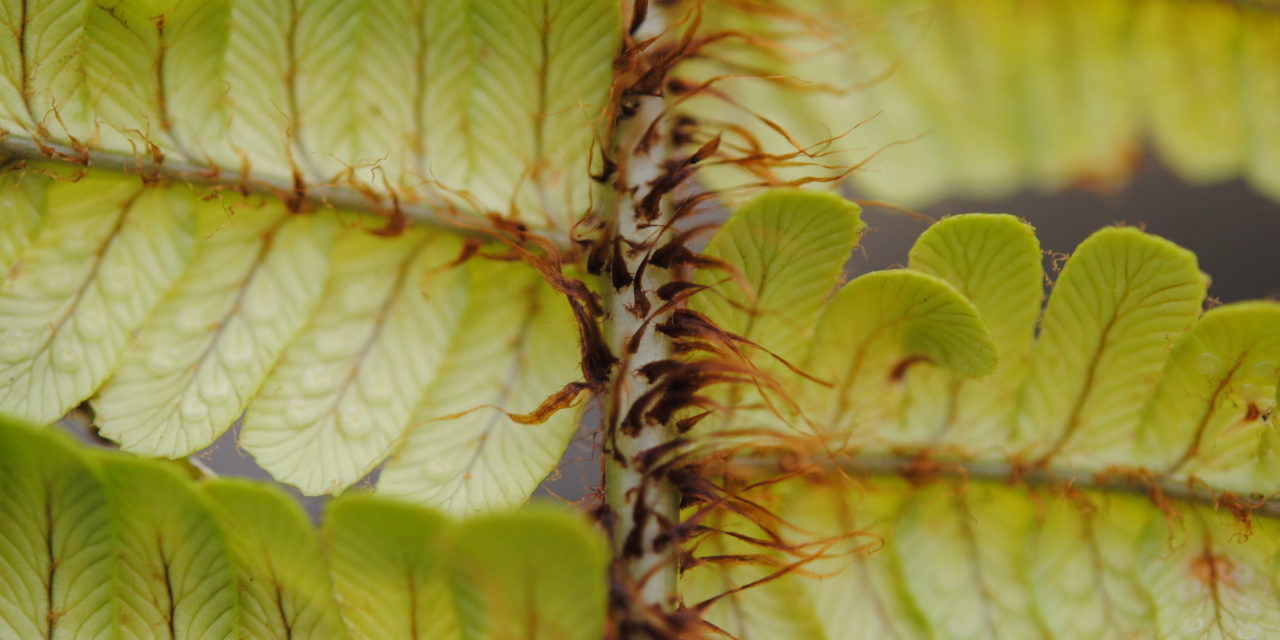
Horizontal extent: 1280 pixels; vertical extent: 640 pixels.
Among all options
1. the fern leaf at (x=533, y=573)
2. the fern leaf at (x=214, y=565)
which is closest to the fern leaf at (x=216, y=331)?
the fern leaf at (x=214, y=565)

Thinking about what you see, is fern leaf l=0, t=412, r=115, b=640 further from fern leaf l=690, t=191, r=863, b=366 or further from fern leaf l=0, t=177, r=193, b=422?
fern leaf l=690, t=191, r=863, b=366

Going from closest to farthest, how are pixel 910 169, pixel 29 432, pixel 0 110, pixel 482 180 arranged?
pixel 29 432, pixel 0 110, pixel 482 180, pixel 910 169

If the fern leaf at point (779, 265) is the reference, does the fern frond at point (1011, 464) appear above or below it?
below

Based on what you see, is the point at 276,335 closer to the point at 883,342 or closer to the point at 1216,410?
the point at 883,342

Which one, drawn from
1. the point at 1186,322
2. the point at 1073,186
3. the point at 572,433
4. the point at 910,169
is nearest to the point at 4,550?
the point at 572,433

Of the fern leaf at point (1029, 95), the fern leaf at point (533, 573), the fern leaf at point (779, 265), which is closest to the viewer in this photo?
the fern leaf at point (533, 573)

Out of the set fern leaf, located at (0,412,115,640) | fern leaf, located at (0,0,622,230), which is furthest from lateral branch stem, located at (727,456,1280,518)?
fern leaf, located at (0,412,115,640)

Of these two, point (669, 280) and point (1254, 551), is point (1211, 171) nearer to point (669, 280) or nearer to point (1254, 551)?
point (1254, 551)

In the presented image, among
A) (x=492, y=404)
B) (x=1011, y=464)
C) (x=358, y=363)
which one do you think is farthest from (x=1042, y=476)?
(x=358, y=363)

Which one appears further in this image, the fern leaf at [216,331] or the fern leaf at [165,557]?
the fern leaf at [216,331]

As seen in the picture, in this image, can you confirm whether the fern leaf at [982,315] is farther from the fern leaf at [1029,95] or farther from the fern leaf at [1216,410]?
the fern leaf at [1029,95]

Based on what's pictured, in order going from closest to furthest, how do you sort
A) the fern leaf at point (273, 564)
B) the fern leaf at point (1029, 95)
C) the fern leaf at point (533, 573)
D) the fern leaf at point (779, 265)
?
the fern leaf at point (533, 573) < the fern leaf at point (273, 564) < the fern leaf at point (779, 265) < the fern leaf at point (1029, 95)
